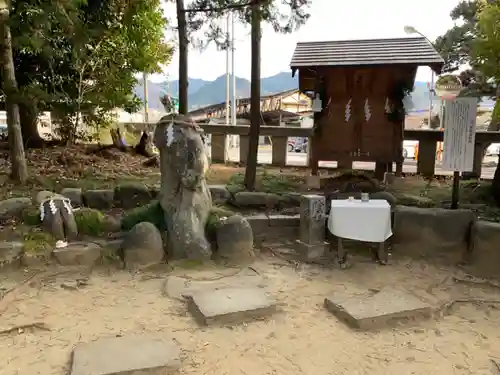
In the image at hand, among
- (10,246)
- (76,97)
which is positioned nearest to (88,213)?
(10,246)

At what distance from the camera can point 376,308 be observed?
145 inches

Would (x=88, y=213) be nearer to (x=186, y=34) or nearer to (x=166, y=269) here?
(x=166, y=269)

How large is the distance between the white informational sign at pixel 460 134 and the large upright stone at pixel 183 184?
2.94 metres

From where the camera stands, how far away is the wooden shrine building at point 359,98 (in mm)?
7125

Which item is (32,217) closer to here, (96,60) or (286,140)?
(96,60)

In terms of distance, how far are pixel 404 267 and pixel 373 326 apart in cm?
159

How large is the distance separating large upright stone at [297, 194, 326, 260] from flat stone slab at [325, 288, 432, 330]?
1050mm

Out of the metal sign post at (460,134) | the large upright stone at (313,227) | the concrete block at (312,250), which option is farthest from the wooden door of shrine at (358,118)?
the concrete block at (312,250)

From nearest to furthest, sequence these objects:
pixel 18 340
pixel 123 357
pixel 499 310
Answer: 1. pixel 123 357
2. pixel 18 340
3. pixel 499 310

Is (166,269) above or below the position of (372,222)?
below

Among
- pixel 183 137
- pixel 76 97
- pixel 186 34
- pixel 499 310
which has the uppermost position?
pixel 186 34

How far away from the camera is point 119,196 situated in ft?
20.0

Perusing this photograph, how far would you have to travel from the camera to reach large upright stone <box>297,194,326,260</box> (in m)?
5.07

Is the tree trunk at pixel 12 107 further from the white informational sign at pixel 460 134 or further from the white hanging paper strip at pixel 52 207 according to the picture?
the white informational sign at pixel 460 134
